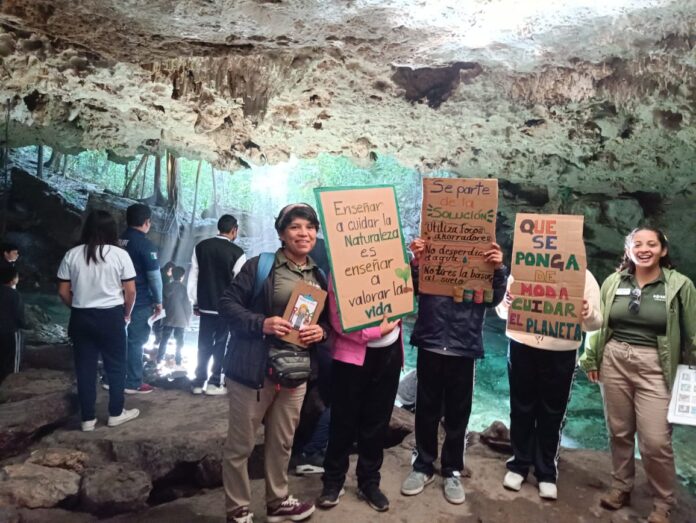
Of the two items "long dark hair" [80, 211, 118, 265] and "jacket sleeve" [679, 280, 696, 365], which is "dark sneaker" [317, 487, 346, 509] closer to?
"jacket sleeve" [679, 280, 696, 365]

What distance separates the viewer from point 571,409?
29.5 feet

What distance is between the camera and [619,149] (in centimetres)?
584

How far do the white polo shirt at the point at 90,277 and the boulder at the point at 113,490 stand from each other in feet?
4.28

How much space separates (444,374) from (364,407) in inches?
24.0

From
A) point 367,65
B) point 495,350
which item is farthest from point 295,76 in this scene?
point 495,350

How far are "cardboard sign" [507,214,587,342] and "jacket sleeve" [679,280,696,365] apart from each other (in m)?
0.61

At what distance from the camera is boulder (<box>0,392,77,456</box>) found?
387 centimetres

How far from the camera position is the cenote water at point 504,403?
22.7ft

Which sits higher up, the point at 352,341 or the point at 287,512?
the point at 352,341

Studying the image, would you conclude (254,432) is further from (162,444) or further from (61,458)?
(61,458)

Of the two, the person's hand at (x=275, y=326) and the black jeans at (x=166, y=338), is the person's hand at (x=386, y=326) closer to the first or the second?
the person's hand at (x=275, y=326)

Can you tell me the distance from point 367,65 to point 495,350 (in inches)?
357

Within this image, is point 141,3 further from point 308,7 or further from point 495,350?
point 495,350

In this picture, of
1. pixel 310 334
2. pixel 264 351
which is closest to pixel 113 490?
pixel 264 351
